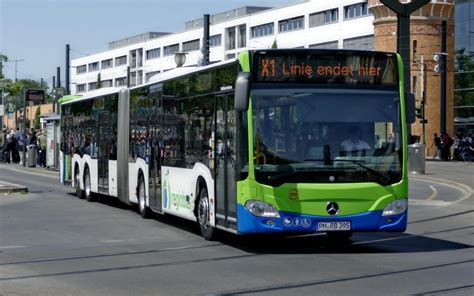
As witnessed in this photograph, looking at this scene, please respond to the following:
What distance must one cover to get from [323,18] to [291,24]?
15.9ft

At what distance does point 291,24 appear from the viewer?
93375mm

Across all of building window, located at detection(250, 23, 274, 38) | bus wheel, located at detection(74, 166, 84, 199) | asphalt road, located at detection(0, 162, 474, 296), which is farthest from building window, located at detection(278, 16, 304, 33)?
asphalt road, located at detection(0, 162, 474, 296)

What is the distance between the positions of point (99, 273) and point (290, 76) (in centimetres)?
401

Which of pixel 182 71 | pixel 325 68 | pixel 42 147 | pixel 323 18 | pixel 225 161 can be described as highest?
pixel 323 18

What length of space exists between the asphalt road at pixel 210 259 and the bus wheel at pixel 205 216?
0.20 meters

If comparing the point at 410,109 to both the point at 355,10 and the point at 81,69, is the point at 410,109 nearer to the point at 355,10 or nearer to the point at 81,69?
the point at 355,10

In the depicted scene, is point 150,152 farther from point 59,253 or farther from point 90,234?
point 59,253

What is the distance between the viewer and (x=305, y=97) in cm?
1348

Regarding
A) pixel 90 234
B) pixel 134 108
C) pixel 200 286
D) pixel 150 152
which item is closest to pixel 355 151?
pixel 200 286

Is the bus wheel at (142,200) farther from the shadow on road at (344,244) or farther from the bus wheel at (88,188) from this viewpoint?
the bus wheel at (88,188)

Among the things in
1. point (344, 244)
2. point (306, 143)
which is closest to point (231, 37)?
point (344, 244)

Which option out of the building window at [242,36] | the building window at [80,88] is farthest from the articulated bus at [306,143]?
the building window at [80,88]

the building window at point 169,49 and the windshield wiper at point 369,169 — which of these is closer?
the windshield wiper at point 369,169

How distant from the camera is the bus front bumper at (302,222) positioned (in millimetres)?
13164
